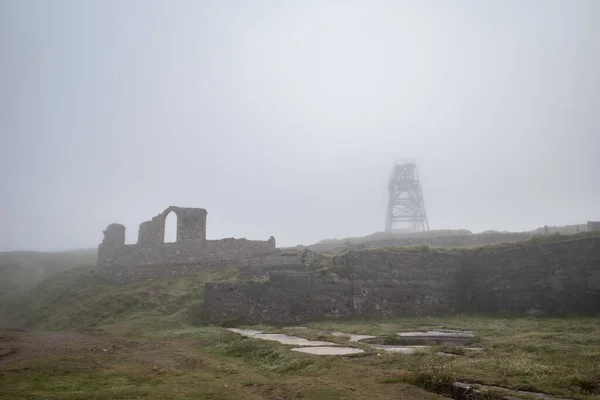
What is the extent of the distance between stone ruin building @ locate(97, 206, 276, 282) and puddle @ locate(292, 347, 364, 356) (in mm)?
17820

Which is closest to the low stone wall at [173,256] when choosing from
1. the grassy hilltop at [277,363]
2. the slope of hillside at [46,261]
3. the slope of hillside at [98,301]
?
the slope of hillside at [98,301]

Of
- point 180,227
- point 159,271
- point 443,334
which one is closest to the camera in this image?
point 443,334

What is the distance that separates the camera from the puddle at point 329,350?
1048cm

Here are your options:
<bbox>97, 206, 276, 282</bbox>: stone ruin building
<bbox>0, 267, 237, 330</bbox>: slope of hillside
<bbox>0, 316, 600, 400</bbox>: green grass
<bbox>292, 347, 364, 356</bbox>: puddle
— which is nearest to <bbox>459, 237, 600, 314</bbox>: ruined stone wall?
<bbox>0, 316, 600, 400</bbox>: green grass

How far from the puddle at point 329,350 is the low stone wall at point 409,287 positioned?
24.6 feet

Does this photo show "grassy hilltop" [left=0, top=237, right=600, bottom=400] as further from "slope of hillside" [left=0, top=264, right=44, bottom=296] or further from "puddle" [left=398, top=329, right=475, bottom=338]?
"slope of hillside" [left=0, top=264, right=44, bottom=296]

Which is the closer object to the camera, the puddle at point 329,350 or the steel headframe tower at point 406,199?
the puddle at point 329,350

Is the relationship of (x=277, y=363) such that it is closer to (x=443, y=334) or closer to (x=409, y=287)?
(x=443, y=334)

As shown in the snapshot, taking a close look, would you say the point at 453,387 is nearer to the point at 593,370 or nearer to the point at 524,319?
the point at 593,370

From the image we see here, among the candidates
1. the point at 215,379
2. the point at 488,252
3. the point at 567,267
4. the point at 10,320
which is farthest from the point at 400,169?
the point at 215,379

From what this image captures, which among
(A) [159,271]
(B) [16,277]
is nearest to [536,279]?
(A) [159,271]

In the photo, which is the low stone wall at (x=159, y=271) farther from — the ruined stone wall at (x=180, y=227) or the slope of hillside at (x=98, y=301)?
the ruined stone wall at (x=180, y=227)

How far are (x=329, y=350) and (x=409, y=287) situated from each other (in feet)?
Answer: 31.8

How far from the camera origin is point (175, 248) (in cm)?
2973
